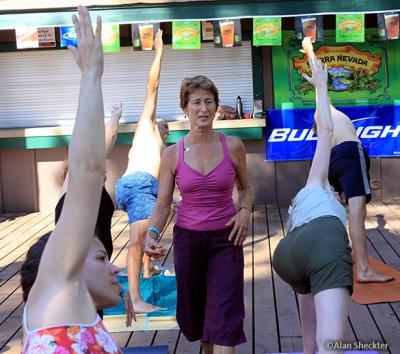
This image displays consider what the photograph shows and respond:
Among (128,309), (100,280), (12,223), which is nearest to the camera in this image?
(100,280)

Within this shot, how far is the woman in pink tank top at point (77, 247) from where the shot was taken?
1490 mm

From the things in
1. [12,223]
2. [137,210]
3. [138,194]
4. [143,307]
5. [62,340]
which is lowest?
[12,223]

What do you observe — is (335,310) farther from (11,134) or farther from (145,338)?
(11,134)

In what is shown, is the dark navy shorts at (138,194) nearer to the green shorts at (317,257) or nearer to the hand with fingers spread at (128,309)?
the hand with fingers spread at (128,309)

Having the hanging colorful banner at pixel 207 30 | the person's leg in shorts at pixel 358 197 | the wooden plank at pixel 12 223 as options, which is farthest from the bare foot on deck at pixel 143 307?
the hanging colorful banner at pixel 207 30

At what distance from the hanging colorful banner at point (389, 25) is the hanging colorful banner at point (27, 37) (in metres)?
4.21

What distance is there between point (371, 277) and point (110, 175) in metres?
4.69

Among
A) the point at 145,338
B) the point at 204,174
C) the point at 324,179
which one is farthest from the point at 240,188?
the point at 145,338

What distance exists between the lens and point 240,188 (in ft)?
11.7

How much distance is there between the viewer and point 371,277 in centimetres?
497

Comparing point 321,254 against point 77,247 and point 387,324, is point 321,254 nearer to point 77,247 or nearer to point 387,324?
point 77,247

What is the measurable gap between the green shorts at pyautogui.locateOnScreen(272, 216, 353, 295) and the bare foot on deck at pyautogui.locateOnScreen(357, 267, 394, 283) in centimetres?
229

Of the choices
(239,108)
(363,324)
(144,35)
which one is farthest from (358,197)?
(144,35)

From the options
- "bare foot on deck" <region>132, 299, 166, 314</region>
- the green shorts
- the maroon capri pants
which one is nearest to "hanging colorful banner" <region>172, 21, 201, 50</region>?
"bare foot on deck" <region>132, 299, 166, 314</region>
